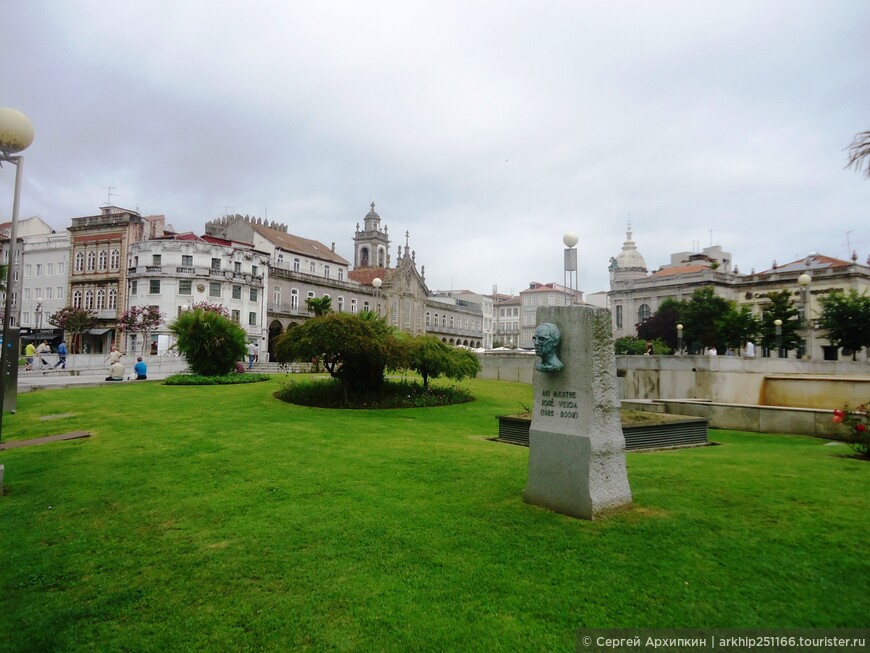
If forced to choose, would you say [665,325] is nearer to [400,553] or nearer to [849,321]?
[849,321]

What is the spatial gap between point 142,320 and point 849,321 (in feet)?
186

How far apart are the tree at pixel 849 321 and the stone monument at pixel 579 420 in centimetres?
4478

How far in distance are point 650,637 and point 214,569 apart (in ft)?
11.2

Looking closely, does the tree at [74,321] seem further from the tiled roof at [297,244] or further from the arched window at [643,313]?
the arched window at [643,313]

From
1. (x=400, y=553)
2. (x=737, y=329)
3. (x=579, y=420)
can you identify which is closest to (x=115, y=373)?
(x=400, y=553)

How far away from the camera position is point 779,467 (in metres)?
7.74

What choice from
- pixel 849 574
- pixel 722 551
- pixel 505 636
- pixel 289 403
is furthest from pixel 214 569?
pixel 289 403

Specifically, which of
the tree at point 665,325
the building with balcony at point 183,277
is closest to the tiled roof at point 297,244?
the building with balcony at point 183,277

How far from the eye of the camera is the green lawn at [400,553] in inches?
146

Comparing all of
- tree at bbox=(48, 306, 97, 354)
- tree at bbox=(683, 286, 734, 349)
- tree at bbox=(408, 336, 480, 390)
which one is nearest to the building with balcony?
tree at bbox=(48, 306, 97, 354)

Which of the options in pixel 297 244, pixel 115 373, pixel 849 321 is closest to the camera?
pixel 115 373

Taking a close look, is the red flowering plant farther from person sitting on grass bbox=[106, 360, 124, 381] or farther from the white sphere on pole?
person sitting on grass bbox=[106, 360, 124, 381]

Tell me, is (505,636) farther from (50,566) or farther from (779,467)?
(779,467)

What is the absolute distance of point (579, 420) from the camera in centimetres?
569
